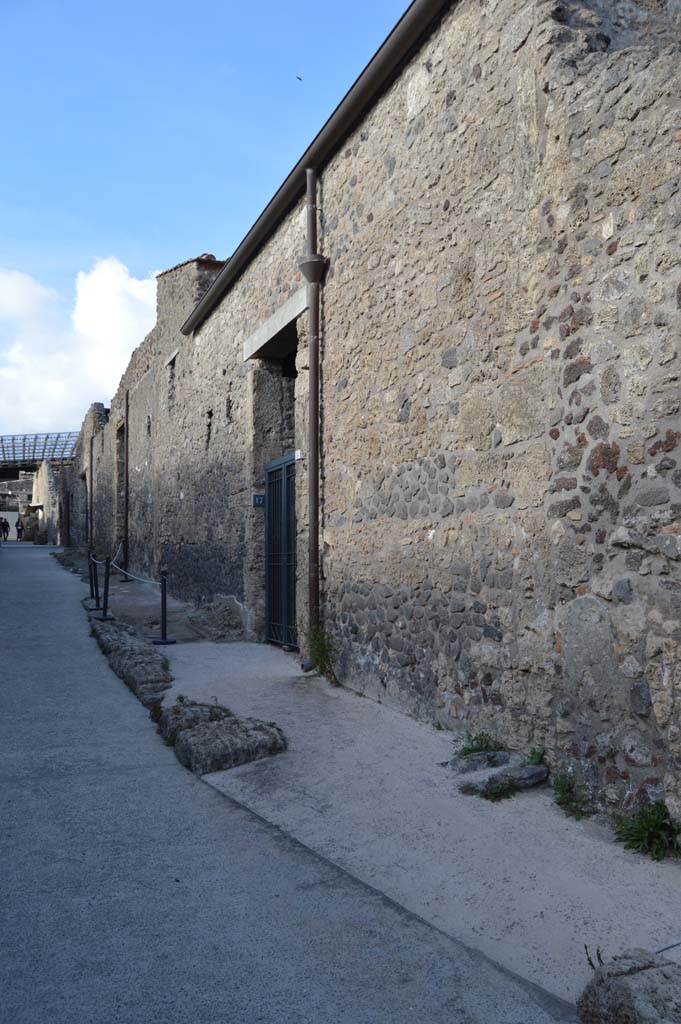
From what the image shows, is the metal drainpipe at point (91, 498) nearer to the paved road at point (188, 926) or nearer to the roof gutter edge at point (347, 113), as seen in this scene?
the roof gutter edge at point (347, 113)

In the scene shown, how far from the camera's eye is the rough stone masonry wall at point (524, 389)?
11.0 ft

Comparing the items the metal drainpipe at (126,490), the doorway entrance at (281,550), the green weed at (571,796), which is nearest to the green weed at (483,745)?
the green weed at (571,796)

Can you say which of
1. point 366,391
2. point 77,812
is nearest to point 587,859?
point 77,812

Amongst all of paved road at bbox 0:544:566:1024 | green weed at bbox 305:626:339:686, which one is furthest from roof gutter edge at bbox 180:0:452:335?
paved road at bbox 0:544:566:1024

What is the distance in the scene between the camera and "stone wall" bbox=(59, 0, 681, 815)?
335 centimetres

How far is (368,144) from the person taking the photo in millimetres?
6285

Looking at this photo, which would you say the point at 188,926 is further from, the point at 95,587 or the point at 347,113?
the point at 95,587

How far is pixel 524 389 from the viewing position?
4309 mm

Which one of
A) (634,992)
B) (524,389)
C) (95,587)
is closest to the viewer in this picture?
(634,992)

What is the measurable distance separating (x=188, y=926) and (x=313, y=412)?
197 inches

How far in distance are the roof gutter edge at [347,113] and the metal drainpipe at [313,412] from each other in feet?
1.16

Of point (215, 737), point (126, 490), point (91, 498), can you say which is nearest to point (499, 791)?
point (215, 737)

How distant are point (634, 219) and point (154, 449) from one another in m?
12.8

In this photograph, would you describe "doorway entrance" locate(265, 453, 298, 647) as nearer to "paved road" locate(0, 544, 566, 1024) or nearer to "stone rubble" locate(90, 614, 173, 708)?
"stone rubble" locate(90, 614, 173, 708)
